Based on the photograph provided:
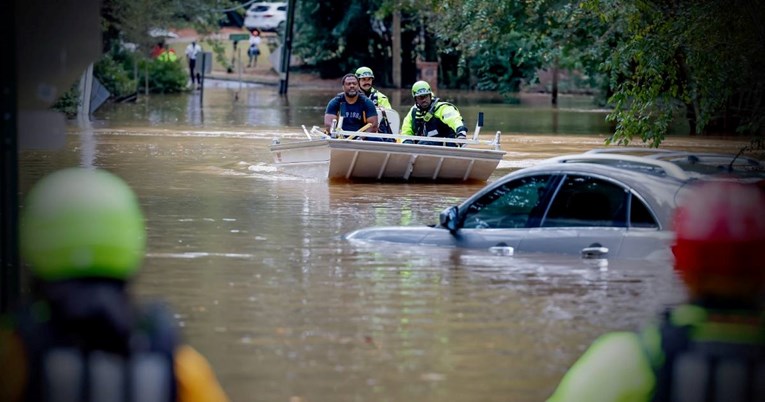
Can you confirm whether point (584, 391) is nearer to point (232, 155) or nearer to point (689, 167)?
point (689, 167)

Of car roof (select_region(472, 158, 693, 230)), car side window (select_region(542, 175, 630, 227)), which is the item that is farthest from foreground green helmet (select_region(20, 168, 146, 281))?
car side window (select_region(542, 175, 630, 227))

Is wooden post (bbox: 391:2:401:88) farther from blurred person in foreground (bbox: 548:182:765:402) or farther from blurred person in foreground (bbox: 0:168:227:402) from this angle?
blurred person in foreground (bbox: 0:168:227:402)

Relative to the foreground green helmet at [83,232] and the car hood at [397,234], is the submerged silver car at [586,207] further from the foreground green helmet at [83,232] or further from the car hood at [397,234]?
the foreground green helmet at [83,232]

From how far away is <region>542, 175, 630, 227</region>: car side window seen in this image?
33.5 ft

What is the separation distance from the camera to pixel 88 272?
9.57 feet

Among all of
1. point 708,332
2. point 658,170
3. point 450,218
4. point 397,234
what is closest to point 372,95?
point 397,234

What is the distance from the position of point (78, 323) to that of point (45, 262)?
14 centimetres

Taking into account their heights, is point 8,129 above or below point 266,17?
below

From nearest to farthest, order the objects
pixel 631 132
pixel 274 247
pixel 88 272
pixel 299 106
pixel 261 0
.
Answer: pixel 88 272 < pixel 274 247 < pixel 631 132 < pixel 299 106 < pixel 261 0

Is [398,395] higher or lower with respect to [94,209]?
lower

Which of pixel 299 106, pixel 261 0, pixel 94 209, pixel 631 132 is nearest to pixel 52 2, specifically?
pixel 94 209

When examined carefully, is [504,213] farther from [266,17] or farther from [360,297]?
[266,17]

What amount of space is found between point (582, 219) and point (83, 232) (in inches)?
310

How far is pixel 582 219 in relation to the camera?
10508mm
